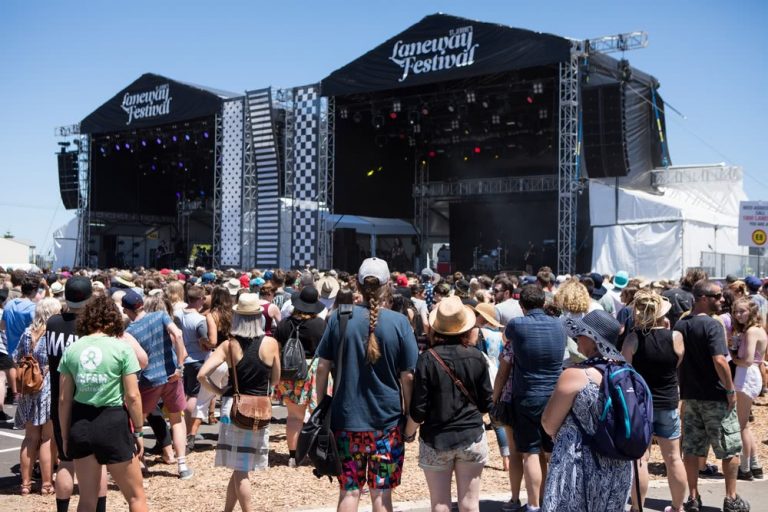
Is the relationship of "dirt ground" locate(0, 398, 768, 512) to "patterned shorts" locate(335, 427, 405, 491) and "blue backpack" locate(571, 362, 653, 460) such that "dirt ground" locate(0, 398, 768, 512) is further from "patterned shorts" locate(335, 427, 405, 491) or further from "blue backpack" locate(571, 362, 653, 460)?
"blue backpack" locate(571, 362, 653, 460)

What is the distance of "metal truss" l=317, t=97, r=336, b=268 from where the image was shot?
888 inches

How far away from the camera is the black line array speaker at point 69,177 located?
97.5ft

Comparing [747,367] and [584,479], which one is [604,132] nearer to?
[747,367]

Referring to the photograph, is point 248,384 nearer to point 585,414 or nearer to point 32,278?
point 585,414

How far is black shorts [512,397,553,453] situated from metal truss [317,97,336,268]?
59.0 ft

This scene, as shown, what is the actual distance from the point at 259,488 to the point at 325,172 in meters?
17.3

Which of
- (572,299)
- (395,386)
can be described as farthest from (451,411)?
(572,299)

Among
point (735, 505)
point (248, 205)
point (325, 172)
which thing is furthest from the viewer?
point (248, 205)

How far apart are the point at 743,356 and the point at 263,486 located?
13.5 feet

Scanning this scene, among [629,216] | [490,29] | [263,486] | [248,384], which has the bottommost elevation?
[263,486]

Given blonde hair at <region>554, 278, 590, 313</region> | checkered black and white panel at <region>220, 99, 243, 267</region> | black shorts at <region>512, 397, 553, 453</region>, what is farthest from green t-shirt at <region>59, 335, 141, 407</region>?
checkered black and white panel at <region>220, 99, 243, 267</region>

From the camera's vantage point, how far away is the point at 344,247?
2542 centimetres

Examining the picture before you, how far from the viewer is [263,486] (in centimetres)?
597

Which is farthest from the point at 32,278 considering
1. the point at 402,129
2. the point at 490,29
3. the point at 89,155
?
the point at 89,155
